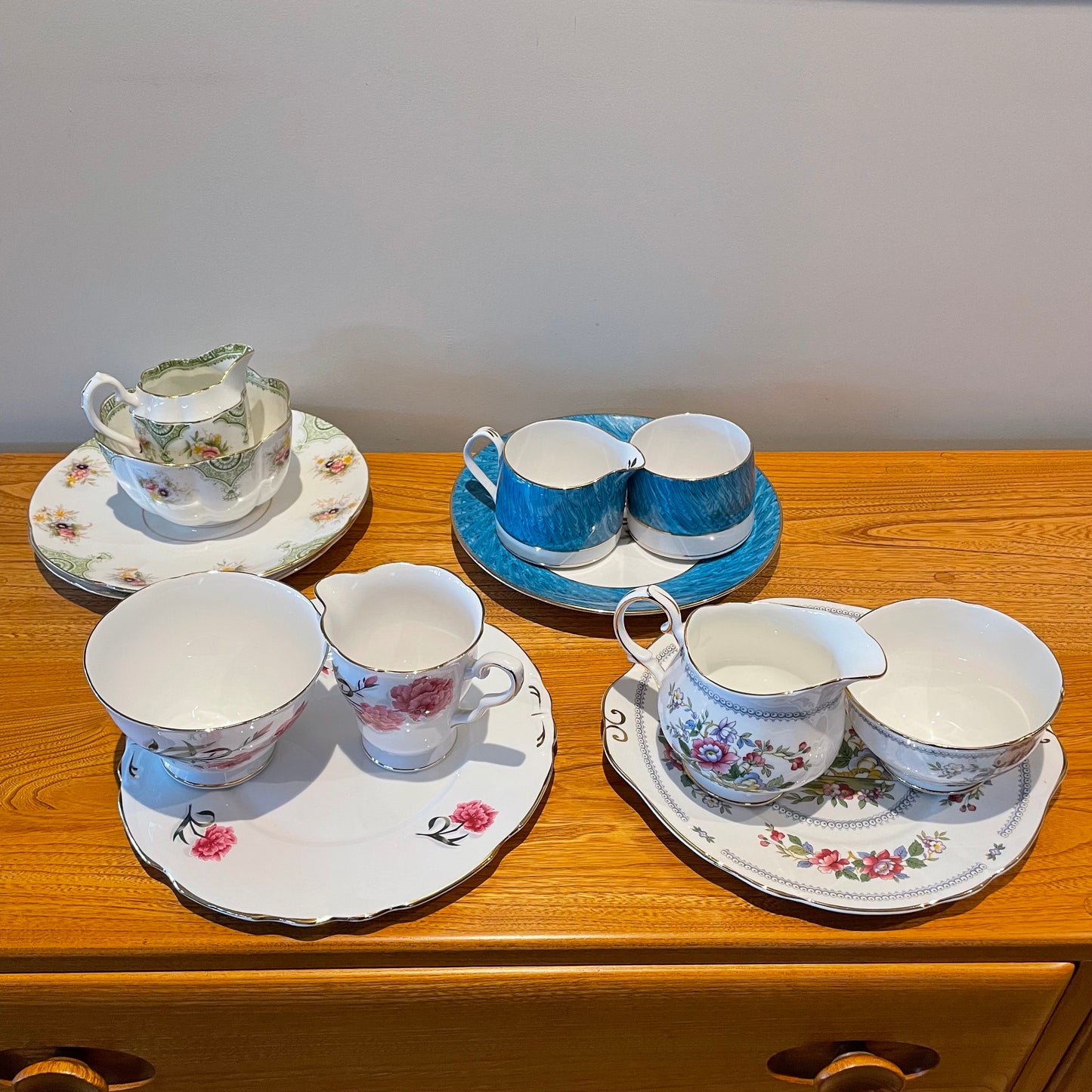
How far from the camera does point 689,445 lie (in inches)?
32.9

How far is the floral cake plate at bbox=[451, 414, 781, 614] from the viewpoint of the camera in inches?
29.3

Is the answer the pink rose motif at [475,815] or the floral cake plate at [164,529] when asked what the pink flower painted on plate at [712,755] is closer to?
the pink rose motif at [475,815]

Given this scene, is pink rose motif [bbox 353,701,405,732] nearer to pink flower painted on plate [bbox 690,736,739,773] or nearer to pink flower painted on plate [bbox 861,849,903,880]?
pink flower painted on plate [bbox 690,736,739,773]

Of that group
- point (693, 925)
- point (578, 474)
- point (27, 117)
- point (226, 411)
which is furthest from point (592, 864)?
point (27, 117)

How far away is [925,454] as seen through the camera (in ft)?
3.12

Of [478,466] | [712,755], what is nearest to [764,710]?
[712,755]

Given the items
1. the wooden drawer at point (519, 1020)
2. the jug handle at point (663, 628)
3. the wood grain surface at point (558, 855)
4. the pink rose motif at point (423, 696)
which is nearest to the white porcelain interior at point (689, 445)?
the wood grain surface at point (558, 855)

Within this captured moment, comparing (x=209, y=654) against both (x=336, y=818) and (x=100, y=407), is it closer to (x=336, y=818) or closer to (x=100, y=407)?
(x=336, y=818)

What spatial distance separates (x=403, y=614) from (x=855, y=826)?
1.12 feet

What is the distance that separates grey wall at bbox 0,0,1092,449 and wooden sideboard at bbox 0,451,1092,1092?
0.35m

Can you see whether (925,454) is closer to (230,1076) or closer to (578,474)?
(578,474)

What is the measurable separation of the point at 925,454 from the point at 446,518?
512 millimetres

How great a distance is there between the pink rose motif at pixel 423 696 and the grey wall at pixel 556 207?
0.44m

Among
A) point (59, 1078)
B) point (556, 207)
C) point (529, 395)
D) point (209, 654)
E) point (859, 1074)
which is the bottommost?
point (59, 1078)
